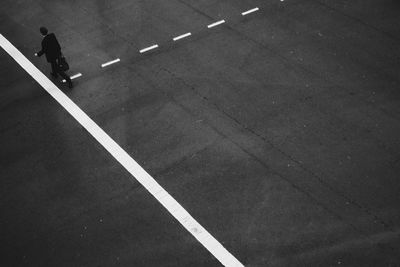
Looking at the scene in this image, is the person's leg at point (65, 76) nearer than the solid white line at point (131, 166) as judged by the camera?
No

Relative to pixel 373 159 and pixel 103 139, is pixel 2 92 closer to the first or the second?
pixel 103 139

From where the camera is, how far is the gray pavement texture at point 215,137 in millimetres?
8375

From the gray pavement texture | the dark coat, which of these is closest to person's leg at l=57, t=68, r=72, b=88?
the dark coat

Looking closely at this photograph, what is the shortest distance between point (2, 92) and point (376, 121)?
31.8 feet

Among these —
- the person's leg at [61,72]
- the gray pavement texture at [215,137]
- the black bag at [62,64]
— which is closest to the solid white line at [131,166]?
the gray pavement texture at [215,137]

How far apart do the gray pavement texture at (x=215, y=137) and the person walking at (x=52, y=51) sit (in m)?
0.69

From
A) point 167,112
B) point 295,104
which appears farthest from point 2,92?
point 295,104

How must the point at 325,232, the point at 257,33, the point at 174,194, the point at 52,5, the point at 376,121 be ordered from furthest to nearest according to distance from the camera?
the point at 52,5 < the point at 257,33 < the point at 376,121 < the point at 174,194 < the point at 325,232

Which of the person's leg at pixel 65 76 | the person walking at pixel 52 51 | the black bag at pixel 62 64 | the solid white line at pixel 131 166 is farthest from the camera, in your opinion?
the person's leg at pixel 65 76

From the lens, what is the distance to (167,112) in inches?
430

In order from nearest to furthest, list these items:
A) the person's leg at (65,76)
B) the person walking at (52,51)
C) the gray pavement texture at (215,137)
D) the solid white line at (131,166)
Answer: the solid white line at (131,166) → the gray pavement texture at (215,137) → the person walking at (52,51) → the person's leg at (65,76)

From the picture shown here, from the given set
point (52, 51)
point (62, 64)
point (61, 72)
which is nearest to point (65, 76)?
point (61, 72)

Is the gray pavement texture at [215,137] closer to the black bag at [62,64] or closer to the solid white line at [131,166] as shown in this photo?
the solid white line at [131,166]

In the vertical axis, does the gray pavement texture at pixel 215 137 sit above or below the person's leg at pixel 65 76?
below
